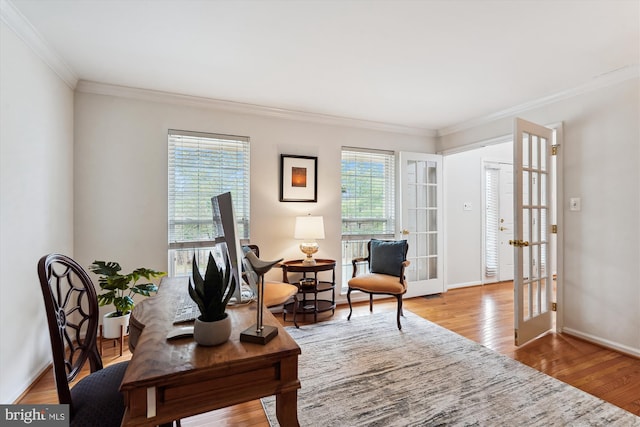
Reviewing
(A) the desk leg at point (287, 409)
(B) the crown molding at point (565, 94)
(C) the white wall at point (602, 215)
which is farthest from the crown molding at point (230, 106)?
(A) the desk leg at point (287, 409)

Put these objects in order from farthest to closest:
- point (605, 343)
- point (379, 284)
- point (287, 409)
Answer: point (379, 284), point (605, 343), point (287, 409)

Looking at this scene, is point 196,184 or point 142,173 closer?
point 142,173

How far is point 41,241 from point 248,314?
6.57ft

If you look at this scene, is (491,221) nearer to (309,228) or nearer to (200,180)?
(309,228)

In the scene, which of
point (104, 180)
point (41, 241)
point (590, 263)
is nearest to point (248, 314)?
point (41, 241)

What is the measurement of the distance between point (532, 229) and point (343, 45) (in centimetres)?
253

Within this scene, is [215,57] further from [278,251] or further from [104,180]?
[278,251]

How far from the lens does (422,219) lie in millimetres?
4473

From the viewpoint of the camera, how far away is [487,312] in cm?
371

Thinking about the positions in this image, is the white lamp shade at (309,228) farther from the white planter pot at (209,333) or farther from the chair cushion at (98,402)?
the white planter pot at (209,333)

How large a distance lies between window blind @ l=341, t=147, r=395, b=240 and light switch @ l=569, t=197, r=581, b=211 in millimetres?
1981

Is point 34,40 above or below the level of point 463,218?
above

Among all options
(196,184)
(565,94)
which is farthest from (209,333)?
(565,94)

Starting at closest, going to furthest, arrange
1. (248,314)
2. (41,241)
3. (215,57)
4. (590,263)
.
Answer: (248,314) → (41,241) → (215,57) → (590,263)
